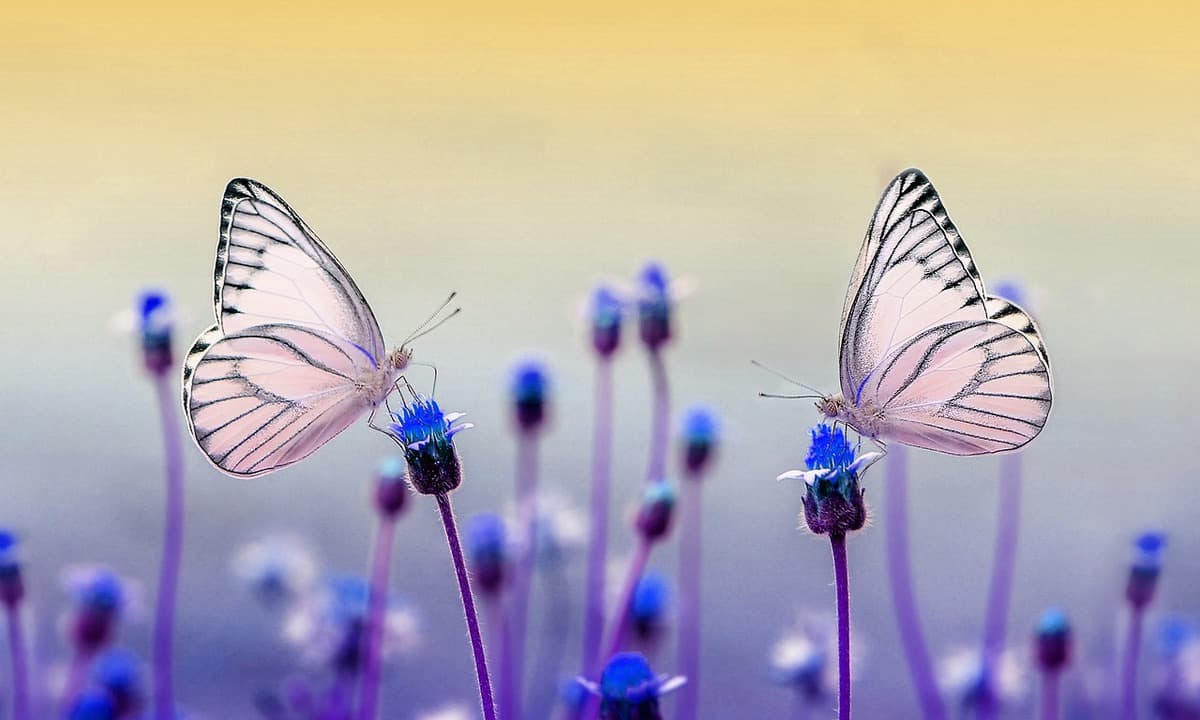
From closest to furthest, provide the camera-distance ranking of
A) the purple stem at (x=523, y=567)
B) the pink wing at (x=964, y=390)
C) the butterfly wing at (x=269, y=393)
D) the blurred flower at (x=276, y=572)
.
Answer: the pink wing at (x=964, y=390) → the butterfly wing at (x=269, y=393) → the purple stem at (x=523, y=567) → the blurred flower at (x=276, y=572)

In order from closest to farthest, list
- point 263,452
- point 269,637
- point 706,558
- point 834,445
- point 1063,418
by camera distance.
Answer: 1. point 834,445
2. point 263,452
3. point 269,637
4. point 706,558
5. point 1063,418

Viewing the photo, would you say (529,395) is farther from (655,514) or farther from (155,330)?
(155,330)

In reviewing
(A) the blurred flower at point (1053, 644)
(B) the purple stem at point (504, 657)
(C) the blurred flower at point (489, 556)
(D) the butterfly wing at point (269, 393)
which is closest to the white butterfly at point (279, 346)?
(D) the butterfly wing at point (269, 393)

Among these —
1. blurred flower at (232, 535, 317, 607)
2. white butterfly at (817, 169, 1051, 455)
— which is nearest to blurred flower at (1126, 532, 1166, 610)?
white butterfly at (817, 169, 1051, 455)

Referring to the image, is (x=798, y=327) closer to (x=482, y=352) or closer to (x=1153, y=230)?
(x=482, y=352)

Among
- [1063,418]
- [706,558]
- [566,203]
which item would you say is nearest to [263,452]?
[706,558]

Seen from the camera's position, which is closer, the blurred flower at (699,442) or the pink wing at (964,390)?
the pink wing at (964,390)

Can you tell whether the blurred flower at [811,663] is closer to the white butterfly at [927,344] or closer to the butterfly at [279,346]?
the white butterfly at [927,344]
